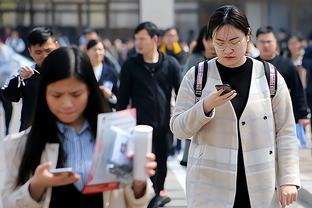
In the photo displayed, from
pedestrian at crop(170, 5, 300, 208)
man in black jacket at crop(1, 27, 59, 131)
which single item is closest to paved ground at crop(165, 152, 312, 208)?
man in black jacket at crop(1, 27, 59, 131)

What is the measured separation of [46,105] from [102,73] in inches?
227

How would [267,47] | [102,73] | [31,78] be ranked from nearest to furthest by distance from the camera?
[31,78], [267,47], [102,73]

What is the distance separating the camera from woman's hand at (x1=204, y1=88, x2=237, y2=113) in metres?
4.08

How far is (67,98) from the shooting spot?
3061 millimetres

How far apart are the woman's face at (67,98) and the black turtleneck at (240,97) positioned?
142 centimetres

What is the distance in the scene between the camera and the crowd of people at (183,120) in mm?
3096

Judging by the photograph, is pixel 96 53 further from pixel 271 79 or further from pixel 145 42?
pixel 271 79

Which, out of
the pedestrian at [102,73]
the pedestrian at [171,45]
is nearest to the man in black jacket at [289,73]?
the pedestrian at [102,73]

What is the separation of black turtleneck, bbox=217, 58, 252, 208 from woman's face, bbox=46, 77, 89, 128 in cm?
142

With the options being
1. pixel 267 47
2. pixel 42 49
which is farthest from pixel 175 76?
pixel 42 49

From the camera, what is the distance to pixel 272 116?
4.41 metres

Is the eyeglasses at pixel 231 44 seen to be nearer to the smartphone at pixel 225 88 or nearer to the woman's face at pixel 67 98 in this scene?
the smartphone at pixel 225 88

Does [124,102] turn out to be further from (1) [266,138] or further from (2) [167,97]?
(1) [266,138]

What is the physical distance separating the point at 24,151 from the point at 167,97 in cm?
475
